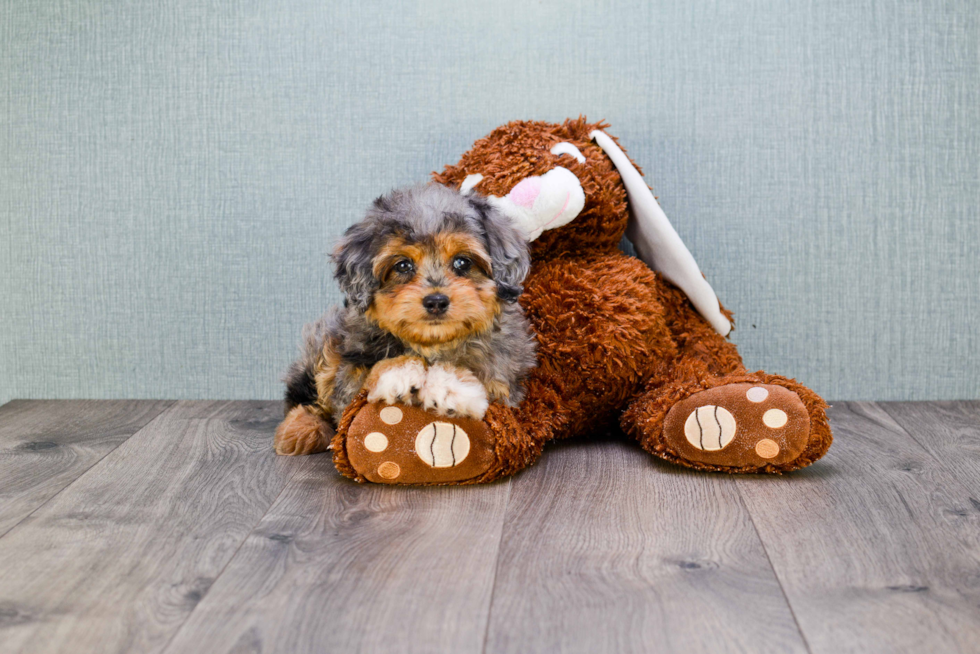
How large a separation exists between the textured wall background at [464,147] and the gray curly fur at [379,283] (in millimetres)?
668

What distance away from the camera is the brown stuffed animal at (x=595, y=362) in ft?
6.27

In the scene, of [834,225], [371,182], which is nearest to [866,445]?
[834,225]

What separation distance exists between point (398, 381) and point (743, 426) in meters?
0.78

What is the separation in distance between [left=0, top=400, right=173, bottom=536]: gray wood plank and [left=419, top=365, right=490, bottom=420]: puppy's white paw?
0.85m

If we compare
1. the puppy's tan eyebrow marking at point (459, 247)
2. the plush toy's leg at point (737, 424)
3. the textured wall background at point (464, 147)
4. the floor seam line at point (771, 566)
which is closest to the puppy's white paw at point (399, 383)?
the puppy's tan eyebrow marking at point (459, 247)

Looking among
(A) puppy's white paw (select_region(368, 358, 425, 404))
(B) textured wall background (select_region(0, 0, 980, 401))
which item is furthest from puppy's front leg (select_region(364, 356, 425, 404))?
(B) textured wall background (select_region(0, 0, 980, 401))

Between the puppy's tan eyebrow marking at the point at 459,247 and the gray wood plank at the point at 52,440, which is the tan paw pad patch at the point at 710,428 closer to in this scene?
the puppy's tan eyebrow marking at the point at 459,247

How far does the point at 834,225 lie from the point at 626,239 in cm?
65

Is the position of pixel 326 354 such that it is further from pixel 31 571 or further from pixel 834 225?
pixel 834 225

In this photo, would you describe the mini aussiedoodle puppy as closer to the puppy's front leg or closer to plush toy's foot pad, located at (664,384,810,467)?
Answer: the puppy's front leg

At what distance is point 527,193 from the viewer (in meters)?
2.15

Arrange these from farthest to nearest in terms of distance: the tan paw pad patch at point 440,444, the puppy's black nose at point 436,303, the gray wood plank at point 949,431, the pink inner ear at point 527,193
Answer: the pink inner ear at point 527,193 < the gray wood plank at point 949,431 < the tan paw pad patch at point 440,444 < the puppy's black nose at point 436,303

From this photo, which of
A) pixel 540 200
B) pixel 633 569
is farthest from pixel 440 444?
pixel 540 200

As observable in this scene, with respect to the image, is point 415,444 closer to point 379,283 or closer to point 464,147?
point 379,283
